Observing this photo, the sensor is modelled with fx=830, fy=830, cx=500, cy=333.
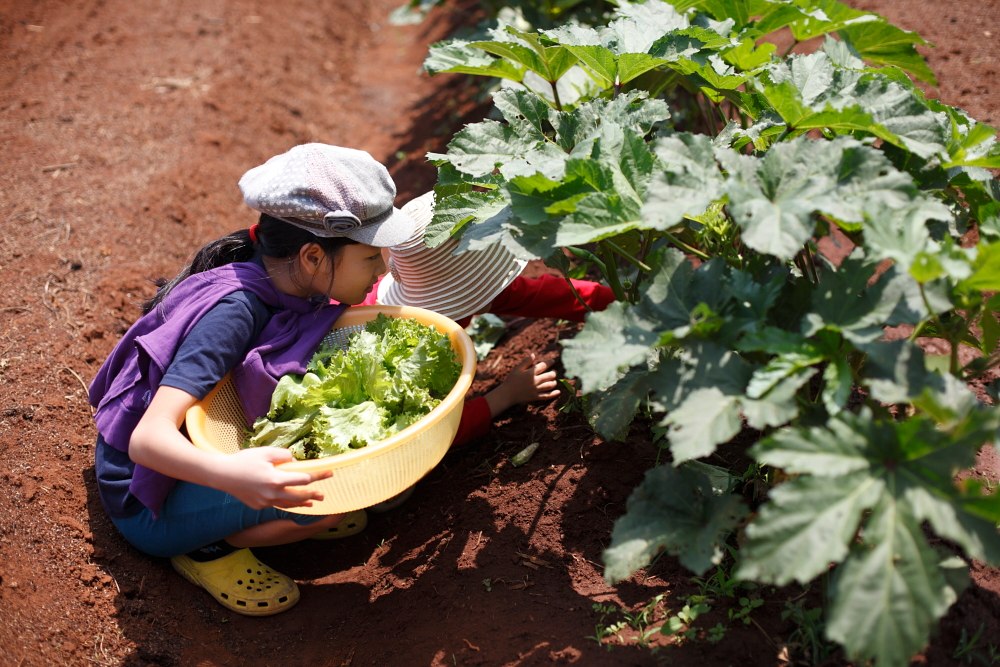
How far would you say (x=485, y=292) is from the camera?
2.79 meters

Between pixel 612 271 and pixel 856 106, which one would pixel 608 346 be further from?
pixel 856 106

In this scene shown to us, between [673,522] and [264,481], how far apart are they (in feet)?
3.11

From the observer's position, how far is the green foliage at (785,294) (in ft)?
4.84

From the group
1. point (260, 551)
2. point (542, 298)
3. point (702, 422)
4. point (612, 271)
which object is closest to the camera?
point (702, 422)

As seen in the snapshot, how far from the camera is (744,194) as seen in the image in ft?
5.70

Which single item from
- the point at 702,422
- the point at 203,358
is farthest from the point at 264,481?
the point at 702,422

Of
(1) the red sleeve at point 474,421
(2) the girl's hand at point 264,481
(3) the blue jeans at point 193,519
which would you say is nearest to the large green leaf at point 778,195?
(2) the girl's hand at point 264,481

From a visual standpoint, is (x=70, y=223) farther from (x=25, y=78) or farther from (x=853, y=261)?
(x=853, y=261)

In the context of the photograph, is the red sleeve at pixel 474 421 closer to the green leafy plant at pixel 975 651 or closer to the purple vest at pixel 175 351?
the purple vest at pixel 175 351

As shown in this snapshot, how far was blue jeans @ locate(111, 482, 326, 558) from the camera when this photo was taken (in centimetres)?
242

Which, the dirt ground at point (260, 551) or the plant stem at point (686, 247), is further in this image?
the dirt ground at point (260, 551)

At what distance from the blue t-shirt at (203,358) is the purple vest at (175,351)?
32 millimetres

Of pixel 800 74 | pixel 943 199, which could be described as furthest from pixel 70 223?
pixel 943 199

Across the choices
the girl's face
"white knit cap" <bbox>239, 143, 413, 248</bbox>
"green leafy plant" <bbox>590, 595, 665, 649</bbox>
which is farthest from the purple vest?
"green leafy plant" <bbox>590, 595, 665, 649</bbox>
